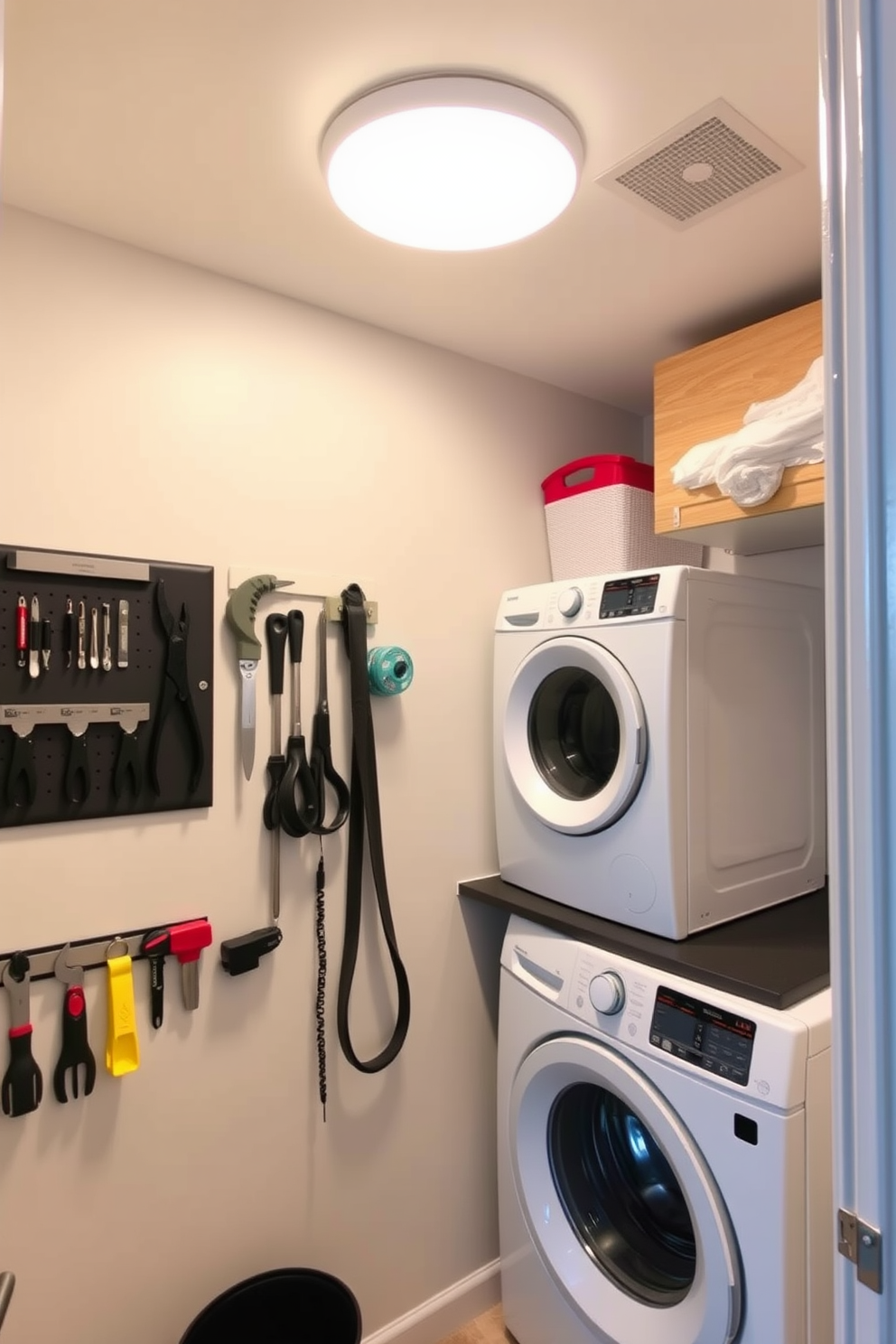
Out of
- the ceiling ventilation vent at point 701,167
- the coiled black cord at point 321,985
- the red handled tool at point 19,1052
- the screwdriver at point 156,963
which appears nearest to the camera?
the ceiling ventilation vent at point 701,167

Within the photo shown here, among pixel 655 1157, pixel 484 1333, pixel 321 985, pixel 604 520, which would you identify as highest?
pixel 604 520

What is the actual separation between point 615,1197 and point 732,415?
178 cm

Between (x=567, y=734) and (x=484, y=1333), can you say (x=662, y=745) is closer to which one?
(x=567, y=734)

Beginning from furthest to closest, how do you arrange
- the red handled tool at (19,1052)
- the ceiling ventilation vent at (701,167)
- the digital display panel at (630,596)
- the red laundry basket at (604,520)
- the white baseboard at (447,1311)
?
the red laundry basket at (604,520) → the white baseboard at (447,1311) → the digital display panel at (630,596) → the red handled tool at (19,1052) → the ceiling ventilation vent at (701,167)

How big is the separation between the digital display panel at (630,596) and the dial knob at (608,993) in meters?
0.75

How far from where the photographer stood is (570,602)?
179 cm

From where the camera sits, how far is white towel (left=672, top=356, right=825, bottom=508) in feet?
4.98

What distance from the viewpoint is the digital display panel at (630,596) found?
63.6 inches

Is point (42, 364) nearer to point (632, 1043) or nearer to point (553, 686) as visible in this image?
point (553, 686)

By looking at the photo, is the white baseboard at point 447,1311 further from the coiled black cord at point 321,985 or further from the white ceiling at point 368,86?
the white ceiling at point 368,86

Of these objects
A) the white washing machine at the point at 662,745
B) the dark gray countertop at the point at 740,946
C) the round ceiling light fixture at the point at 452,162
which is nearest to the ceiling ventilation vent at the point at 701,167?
the round ceiling light fixture at the point at 452,162

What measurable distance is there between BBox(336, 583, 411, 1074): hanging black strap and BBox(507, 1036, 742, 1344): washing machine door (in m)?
0.38

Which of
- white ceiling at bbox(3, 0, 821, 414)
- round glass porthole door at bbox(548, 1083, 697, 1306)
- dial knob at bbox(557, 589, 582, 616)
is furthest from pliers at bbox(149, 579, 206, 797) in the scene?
round glass porthole door at bbox(548, 1083, 697, 1306)

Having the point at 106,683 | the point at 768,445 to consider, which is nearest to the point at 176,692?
the point at 106,683
